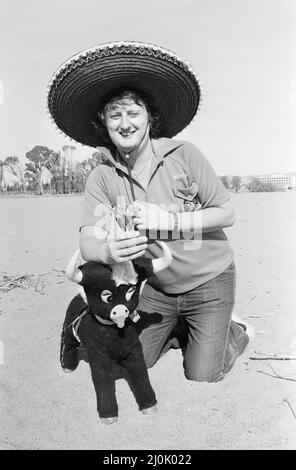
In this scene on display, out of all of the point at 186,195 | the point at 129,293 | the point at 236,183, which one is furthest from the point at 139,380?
the point at 236,183

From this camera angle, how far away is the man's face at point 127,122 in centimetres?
236

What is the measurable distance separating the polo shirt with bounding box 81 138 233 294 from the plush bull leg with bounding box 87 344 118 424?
0.57 m

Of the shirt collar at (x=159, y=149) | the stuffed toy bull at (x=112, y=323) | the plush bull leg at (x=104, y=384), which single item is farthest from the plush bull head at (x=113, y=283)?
the shirt collar at (x=159, y=149)

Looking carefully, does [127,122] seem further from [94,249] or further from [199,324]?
[199,324]

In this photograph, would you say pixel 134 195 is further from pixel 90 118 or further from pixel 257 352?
pixel 257 352

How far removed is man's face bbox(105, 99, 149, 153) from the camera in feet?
7.75

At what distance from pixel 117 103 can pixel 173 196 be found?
0.52m

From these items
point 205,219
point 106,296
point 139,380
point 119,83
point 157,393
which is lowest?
point 157,393

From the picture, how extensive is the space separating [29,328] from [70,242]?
3061 millimetres

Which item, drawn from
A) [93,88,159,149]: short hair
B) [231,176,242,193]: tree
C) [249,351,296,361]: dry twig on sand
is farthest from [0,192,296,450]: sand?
[231,176,242,193]: tree

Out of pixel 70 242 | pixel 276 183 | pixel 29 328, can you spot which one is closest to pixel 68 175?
pixel 276 183

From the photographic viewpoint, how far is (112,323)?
2221mm

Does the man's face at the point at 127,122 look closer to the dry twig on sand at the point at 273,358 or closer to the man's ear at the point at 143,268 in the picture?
the man's ear at the point at 143,268
